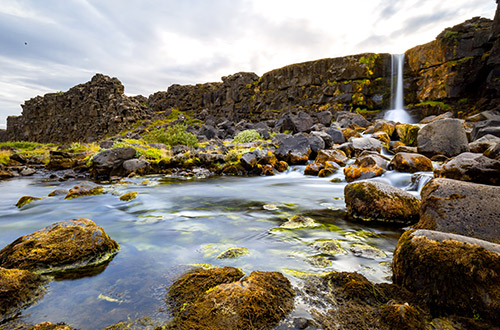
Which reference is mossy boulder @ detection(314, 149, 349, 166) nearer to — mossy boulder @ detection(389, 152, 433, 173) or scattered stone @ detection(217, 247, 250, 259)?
mossy boulder @ detection(389, 152, 433, 173)

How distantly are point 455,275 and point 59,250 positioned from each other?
422cm

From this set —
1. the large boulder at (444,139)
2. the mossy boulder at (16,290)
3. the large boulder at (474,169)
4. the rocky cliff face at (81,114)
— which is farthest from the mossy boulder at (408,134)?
the rocky cliff face at (81,114)

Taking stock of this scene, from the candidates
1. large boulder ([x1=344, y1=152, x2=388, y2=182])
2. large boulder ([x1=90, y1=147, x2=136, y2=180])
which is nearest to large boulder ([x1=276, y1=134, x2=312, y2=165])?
large boulder ([x1=344, y1=152, x2=388, y2=182])

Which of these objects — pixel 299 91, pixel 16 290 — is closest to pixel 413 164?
pixel 16 290

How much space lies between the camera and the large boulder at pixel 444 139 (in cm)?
1042

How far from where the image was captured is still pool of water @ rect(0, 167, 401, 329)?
8.16 feet

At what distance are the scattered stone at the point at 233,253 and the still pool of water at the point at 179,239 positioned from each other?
0.09 meters

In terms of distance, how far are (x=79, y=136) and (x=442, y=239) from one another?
7824cm

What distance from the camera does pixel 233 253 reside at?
144 inches

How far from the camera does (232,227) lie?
5.22 metres

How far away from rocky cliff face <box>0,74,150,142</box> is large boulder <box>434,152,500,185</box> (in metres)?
58.7

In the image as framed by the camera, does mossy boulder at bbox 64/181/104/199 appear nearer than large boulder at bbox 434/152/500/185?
No

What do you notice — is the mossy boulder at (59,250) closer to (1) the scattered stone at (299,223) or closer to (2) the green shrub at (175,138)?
(1) the scattered stone at (299,223)

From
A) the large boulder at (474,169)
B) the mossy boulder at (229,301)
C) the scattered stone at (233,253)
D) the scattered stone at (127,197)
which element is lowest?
the scattered stone at (127,197)
